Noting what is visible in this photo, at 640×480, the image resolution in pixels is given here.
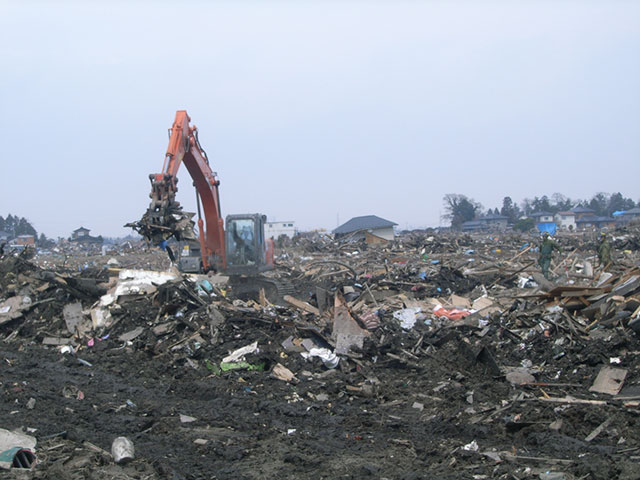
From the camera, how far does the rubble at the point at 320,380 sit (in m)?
5.01

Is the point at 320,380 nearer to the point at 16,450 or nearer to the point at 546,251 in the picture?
the point at 16,450

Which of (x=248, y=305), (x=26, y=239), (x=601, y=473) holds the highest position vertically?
(x=26, y=239)

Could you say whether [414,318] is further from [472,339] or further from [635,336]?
[635,336]

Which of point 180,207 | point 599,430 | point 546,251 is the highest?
point 180,207

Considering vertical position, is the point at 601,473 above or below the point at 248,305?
below

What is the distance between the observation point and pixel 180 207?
11.1 m

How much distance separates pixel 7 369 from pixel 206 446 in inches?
198

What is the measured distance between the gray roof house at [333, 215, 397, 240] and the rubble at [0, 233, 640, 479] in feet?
104

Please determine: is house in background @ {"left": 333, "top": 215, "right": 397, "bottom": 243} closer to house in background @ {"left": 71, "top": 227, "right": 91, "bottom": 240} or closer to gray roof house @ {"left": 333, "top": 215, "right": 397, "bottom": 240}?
gray roof house @ {"left": 333, "top": 215, "right": 397, "bottom": 240}

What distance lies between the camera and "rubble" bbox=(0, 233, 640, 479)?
16.4 ft

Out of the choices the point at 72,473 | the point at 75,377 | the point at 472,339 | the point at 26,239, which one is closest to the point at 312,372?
the point at 472,339

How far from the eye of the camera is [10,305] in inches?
491

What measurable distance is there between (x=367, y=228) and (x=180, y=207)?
35.8 metres

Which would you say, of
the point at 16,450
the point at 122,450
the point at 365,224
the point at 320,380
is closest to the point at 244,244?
the point at 320,380
